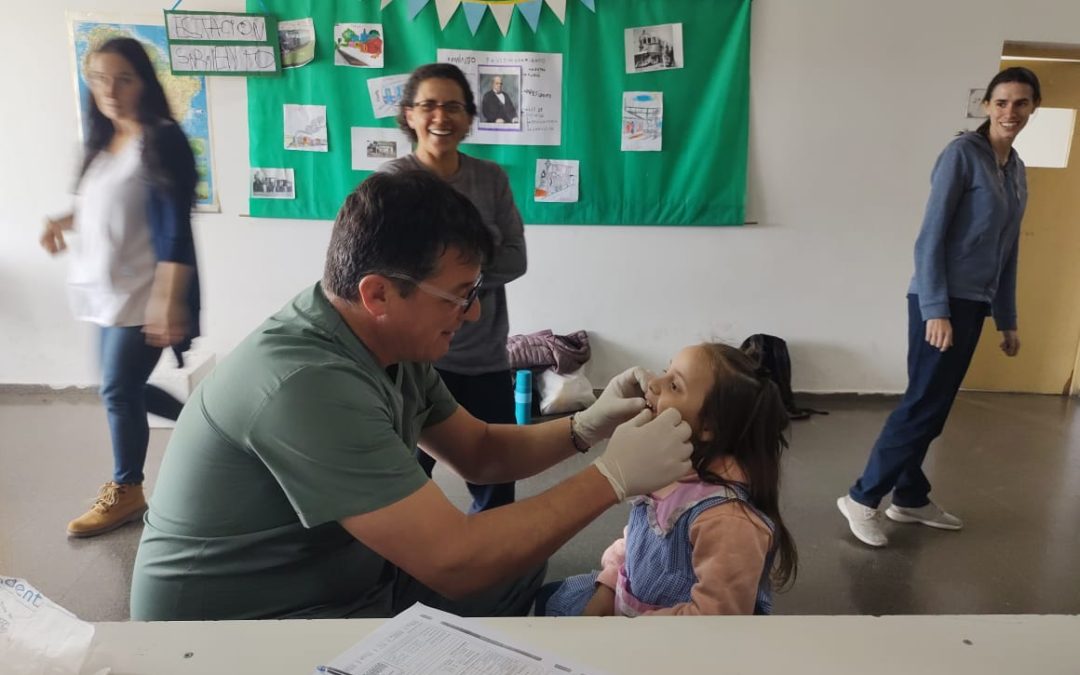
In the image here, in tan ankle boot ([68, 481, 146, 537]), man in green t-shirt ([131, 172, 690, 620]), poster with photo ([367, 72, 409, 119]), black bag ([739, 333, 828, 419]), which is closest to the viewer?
man in green t-shirt ([131, 172, 690, 620])

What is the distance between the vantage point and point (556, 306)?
3436mm

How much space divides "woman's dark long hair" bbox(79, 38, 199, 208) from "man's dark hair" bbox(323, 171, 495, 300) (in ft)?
4.63

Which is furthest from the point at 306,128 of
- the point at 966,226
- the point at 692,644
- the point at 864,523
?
the point at 692,644

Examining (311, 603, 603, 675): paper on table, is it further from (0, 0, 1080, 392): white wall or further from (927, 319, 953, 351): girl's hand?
(0, 0, 1080, 392): white wall

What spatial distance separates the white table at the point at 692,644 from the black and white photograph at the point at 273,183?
2693mm

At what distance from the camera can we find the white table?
74 centimetres

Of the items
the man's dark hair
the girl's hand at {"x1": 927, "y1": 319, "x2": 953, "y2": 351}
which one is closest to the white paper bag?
the man's dark hair

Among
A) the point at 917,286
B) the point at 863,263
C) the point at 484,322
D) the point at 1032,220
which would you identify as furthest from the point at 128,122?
the point at 1032,220

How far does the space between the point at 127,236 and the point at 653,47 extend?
2.23m

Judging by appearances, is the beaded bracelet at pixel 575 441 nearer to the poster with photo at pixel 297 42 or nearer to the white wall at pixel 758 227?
the white wall at pixel 758 227

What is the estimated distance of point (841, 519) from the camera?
7.73ft

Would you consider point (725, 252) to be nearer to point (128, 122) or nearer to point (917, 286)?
point (917, 286)

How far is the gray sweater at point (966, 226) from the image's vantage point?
202 cm

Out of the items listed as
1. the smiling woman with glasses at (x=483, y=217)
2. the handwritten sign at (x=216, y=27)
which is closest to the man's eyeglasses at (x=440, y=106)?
the smiling woman with glasses at (x=483, y=217)
